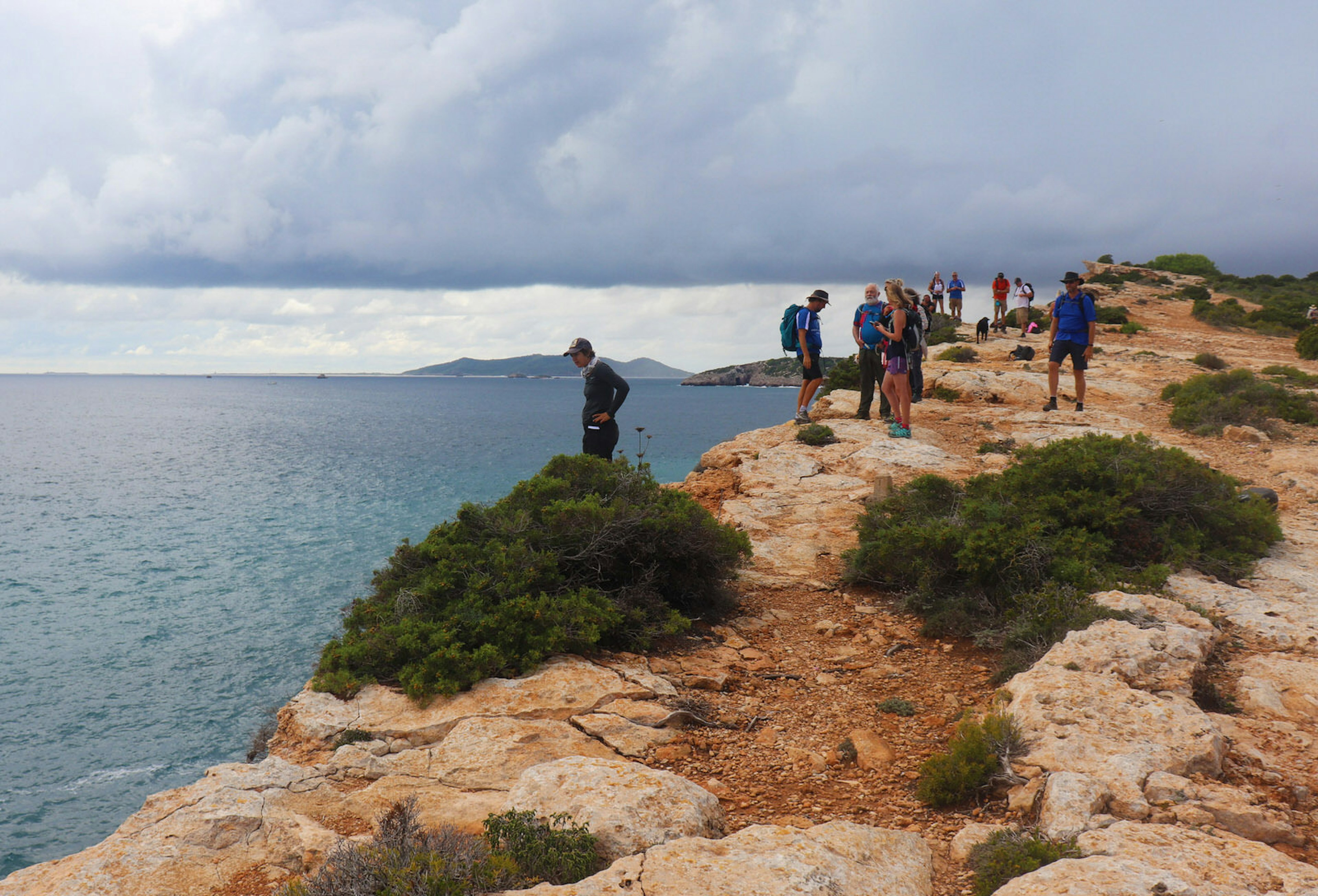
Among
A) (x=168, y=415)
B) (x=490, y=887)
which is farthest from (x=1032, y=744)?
(x=168, y=415)

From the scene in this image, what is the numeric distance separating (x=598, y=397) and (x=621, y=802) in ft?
20.9

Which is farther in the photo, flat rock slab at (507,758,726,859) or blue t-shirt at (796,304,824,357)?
blue t-shirt at (796,304,824,357)

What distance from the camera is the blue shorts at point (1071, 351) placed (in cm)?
1352

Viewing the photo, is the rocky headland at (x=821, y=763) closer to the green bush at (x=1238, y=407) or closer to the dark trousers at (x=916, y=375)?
the dark trousers at (x=916, y=375)

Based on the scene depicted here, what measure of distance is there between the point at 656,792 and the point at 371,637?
365cm

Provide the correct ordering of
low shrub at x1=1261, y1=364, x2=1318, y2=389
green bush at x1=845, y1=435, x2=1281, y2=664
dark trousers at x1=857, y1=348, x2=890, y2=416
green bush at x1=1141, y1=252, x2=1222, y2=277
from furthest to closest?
green bush at x1=1141, y1=252, x2=1222, y2=277 < low shrub at x1=1261, y1=364, x2=1318, y2=389 < dark trousers at x1=857, y1=348, x2=890, y2=416 < green bush at x1=845, y1=435, x2=1281, y2=664

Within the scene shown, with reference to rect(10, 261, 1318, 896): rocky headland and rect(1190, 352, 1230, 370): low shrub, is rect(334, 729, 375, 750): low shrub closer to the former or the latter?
rect(10, 261, 1318, 896): rocky headland

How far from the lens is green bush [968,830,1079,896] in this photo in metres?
3.14

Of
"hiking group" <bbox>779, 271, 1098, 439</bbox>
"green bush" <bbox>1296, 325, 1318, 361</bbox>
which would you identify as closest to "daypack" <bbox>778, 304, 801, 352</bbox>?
"hiking group" <bbox>779, 271, 1098, 439</bbox>

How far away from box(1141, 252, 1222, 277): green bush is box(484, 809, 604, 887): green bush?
6762 centimetres

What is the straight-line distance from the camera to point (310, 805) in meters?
4.41

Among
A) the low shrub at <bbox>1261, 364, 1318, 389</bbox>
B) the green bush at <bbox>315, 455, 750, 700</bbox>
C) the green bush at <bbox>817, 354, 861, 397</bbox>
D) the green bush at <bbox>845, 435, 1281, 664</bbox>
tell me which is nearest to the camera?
the green bush at <bbox>315, 455, 750, 700</bbox>

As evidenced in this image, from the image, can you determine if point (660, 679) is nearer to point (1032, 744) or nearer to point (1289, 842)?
point (1032, 744)

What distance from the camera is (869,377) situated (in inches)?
591
